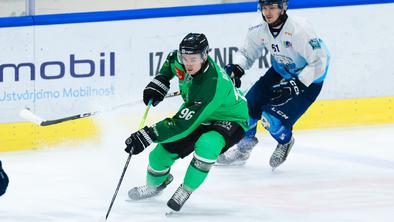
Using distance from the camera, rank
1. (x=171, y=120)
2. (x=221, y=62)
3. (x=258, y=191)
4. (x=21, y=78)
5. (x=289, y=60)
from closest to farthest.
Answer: (x=171, y=120) < (x=258, y=191) < (x=289, y=60) < (x=21, y=78) < (x=221, y=62)

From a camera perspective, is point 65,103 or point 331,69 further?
point 331,69

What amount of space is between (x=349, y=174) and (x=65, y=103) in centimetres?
192

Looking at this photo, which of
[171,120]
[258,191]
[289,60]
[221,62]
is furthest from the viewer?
[221,62]

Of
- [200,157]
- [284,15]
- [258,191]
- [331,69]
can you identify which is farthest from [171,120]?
[331,69]

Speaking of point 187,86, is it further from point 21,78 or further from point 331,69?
point 331,69

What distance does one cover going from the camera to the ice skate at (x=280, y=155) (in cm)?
605

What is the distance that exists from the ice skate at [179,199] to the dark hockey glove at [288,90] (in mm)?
1186

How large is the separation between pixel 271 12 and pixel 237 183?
959mm

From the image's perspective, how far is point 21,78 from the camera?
6621 millimetres

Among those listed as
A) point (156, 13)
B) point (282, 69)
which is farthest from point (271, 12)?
point (156, 13)

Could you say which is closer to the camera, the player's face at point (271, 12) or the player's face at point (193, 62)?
the player's face at point (193, 62)

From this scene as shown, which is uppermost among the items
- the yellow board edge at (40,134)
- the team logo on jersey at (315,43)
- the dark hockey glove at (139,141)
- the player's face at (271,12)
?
the player's face at (271,12)

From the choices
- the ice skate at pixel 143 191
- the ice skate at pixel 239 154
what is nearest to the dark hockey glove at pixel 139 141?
the ice skate at pixel 143 191

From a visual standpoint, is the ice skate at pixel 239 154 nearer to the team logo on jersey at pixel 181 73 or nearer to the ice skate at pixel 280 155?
→ the ice skate at pixel 280 155
